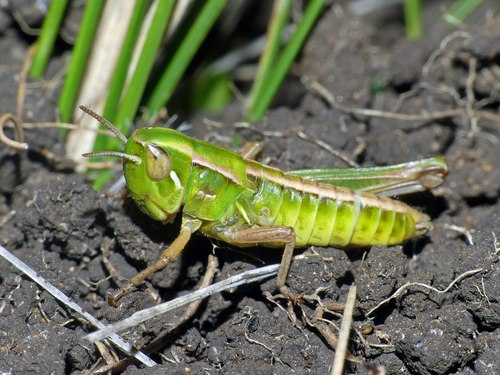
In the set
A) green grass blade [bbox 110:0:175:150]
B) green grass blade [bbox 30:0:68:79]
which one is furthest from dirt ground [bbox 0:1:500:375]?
green grass blade [bbox 110:0:175:150]

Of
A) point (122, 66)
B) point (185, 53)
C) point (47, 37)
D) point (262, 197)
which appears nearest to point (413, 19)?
point (185, 53)

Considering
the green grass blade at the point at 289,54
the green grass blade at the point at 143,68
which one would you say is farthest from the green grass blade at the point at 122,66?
the green grass blade at the point at 289,54

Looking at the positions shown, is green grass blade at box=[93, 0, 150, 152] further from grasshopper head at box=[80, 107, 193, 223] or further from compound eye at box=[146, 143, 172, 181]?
compound eye at box=[146, 143, 172, 181]

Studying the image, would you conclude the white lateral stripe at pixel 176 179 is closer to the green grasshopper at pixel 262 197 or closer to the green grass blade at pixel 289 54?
the green grasshopper at pixel 262 197

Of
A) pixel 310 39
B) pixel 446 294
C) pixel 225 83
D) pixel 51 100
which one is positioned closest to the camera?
pixel 446 294

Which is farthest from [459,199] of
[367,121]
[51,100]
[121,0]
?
[51,100]

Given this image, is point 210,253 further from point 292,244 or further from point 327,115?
point 327,115
